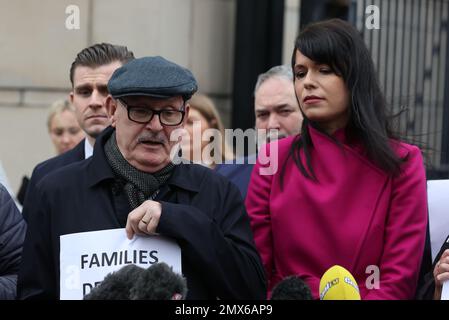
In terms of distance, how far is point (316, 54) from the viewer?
3.92m

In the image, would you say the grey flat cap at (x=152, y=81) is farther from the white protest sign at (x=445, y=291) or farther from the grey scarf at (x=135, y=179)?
the white protest sign at (x=445, y=291)

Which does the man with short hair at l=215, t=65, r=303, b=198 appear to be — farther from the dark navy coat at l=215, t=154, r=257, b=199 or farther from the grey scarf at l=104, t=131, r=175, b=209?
the grey scarf at l=104, t=131, r=175, b=209

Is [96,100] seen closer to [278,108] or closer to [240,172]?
[240,172]

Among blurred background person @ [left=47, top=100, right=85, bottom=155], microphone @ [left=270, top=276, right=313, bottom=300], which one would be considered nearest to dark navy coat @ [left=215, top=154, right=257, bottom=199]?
microphone @ [left=270, top=276, right=313, bottom=300]

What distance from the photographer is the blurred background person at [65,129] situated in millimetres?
6727

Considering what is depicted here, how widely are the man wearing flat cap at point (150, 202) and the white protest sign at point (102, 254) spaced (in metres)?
0.03

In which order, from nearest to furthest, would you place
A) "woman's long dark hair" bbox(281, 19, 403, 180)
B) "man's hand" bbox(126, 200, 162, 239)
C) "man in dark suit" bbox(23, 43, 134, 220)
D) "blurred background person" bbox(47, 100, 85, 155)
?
1. "man's hand" bbox(126, 200, 162, 239)
2. "woman's long dark hair" bbox(281, 19, 403, 180)
3. "man in dark suit" bbox(23, 43, 134, 220)
4. "blurred background person" bbox(47, 100, 85, 155)

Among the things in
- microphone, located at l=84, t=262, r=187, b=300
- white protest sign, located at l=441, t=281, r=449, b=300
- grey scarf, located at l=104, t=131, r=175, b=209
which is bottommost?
Answer: white protest sign, located at l=441, t=281, r=449, b=300

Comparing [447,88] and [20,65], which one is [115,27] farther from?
[447,88]

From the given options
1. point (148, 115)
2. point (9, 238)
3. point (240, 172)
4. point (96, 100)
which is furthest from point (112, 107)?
point (96, 100)

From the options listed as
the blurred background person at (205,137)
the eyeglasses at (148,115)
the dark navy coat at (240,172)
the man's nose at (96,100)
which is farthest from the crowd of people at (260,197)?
the blurred background person at (205,137)

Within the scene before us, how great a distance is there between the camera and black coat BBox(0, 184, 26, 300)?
147 inches

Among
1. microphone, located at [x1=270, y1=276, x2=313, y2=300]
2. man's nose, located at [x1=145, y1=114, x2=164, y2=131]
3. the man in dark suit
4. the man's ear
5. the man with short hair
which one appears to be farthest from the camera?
the man with short hair
